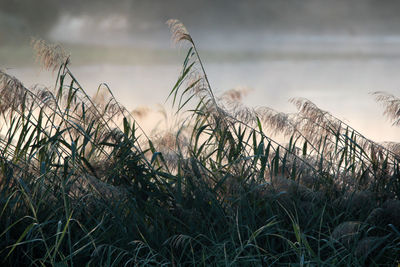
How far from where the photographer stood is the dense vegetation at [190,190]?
2881mm

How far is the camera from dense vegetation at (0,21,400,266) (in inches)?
113

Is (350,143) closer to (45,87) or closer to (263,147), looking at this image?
(263,147)

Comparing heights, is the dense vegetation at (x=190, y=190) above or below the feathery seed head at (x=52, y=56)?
below

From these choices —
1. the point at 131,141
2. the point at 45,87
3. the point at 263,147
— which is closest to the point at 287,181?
the point at 263,147

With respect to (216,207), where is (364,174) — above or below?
above

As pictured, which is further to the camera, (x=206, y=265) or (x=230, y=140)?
(x=230, y=140)

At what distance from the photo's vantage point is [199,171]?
10.6ft

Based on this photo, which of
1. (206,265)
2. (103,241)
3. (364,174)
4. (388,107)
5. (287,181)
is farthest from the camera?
(388,107)

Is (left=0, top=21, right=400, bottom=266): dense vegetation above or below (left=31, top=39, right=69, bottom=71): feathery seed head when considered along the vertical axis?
below

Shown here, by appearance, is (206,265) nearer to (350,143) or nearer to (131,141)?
Result: (131,141)

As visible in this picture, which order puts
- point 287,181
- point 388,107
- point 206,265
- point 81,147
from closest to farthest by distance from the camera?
point 206,265
point 287,181
point 81,147
point 388,107

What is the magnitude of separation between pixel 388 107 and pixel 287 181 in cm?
146

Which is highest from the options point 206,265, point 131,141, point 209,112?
point 209,112

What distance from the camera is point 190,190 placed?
3182 mm
